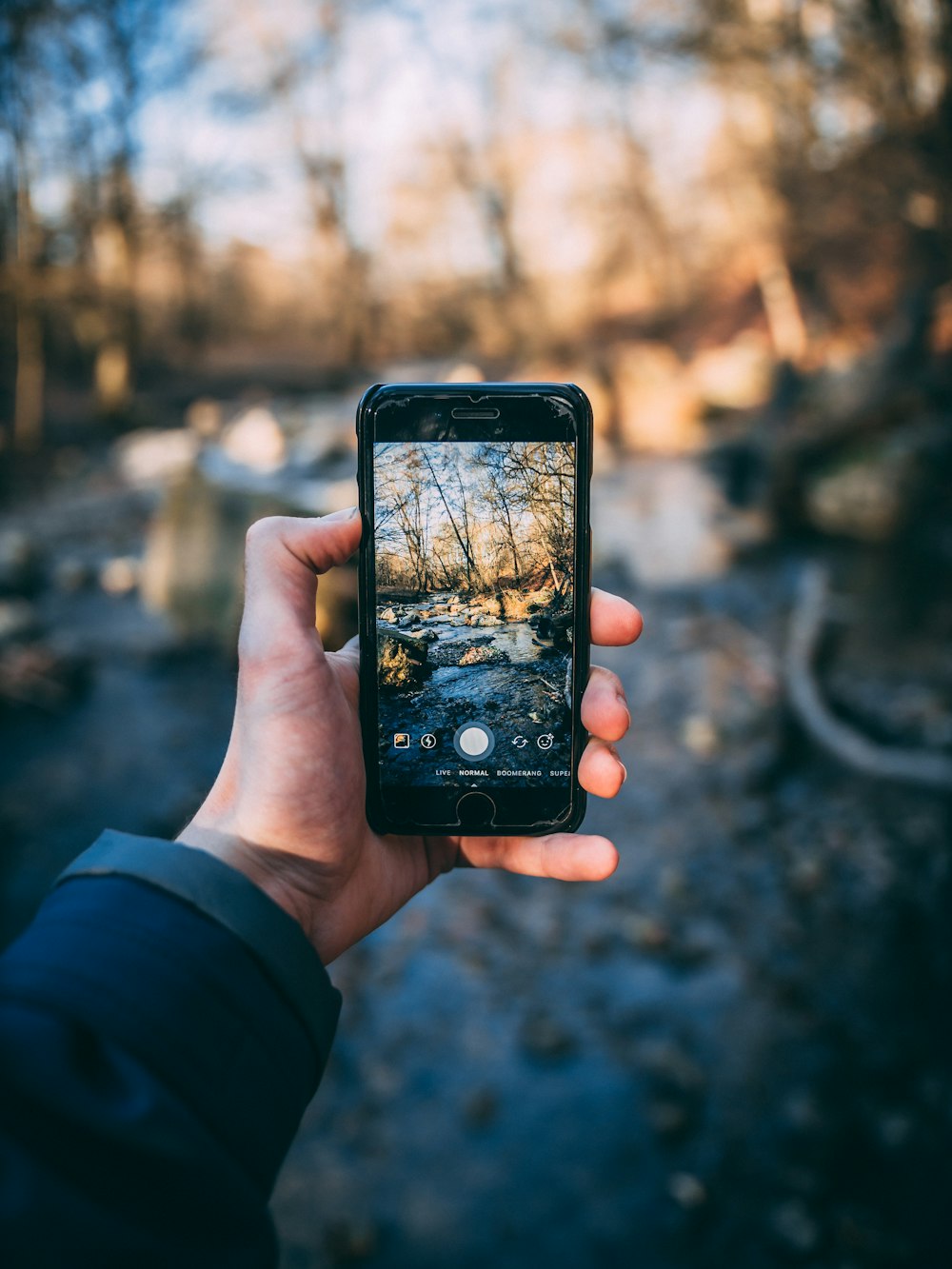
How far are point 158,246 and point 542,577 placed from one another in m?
21.8

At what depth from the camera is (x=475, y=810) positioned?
1685mm

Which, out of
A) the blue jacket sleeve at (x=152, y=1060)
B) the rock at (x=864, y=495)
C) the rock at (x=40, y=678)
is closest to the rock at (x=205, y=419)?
the rock at (x=40, y=678)

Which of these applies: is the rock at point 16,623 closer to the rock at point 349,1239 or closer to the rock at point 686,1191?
the rock at point 349,1239

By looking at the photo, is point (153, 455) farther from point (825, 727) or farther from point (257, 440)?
point (825, 727)

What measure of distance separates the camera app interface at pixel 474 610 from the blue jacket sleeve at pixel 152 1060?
22.2 inches

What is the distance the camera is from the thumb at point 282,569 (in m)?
1.55

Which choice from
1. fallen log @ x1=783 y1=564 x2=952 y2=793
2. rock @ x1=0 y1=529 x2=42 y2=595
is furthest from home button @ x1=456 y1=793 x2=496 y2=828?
rock @ x1=0 y1=529 x2=42 y2=595

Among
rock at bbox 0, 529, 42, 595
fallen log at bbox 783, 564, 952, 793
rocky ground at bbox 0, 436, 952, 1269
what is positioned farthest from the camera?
rock at bbox 0, 529, 42, 595

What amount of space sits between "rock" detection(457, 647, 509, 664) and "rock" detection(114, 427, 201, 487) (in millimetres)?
12305

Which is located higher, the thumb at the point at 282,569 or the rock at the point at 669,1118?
the thumb at the point at 282,569

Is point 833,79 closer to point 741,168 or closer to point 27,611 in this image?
point 741,168

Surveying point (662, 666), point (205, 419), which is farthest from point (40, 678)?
point (205, 419)

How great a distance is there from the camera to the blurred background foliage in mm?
2824

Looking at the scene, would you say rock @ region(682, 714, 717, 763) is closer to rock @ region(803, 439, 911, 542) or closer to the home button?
rock @ region(803, 439, 911, 542)
